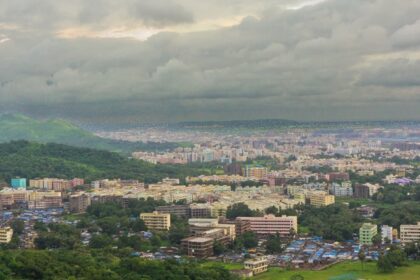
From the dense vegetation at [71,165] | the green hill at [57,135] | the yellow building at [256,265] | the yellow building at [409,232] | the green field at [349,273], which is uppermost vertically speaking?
the green hill at [57,135]

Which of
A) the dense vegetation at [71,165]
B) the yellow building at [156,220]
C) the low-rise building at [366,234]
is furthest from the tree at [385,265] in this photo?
the dense vegetation at [71,165]

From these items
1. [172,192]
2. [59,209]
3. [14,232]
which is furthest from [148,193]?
[14,232]

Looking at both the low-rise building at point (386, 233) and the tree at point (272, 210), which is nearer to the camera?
the low-rise building at point (386, 233)

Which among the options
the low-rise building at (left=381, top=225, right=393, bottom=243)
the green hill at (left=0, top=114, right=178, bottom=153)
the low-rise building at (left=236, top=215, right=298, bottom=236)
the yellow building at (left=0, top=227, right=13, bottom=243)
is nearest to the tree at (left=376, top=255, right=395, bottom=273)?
the low-rise building at (left=381, top=225, right=393, bottom=243)

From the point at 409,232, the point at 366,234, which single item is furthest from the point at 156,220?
the point at 409,232

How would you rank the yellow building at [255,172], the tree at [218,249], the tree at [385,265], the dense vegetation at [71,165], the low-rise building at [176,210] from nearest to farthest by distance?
1. the tree at [385,265]
2. the tree at [218,249]
3. the low-rise building at [176,210]
4. the dense vegetation at [71,165]
5. the yellow building at [255,172]

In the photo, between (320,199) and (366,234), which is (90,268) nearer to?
(366,234)

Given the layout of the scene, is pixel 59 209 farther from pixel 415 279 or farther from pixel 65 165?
pixel 415 279

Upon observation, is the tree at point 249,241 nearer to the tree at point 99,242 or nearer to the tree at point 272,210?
the tree at point 99,242
